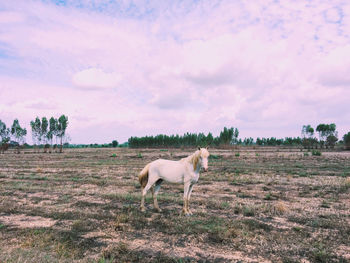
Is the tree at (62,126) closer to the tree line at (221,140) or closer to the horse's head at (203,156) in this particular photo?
the tree line at (221,140)

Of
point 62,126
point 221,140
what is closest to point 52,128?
point 62,126

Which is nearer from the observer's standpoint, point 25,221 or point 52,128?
point 25,221

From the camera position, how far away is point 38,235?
5.78m

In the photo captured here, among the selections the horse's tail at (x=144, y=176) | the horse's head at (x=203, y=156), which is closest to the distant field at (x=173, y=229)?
the horse's tail at (x=144, y=176)

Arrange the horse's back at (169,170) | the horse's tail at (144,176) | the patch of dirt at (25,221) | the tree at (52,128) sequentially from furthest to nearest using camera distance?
1. the tree at (52,128)
2. the horse's tail at (144,176)
3. the horse's back at (169,170)
4. the patch of dirt at (25,221)

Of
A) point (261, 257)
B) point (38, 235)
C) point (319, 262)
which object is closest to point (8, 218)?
point (38, 235)

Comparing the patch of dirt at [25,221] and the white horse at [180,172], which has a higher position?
the white horse at [180,172]

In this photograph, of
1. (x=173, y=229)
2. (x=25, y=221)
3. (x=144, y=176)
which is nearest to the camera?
(x=173, y=229)

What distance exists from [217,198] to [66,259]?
7.21 m

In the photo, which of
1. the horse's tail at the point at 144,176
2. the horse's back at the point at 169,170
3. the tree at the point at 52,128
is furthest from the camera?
the tree at the point at 52,128

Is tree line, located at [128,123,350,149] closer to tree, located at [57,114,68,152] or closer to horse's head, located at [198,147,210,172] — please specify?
tree, located at [57,114,68,152]

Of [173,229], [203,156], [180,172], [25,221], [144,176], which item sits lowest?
[25,221]

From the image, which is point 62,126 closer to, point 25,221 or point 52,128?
point 52,128

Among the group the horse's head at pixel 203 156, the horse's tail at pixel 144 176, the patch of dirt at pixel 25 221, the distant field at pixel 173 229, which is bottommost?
the patch of dirt at pixel 25 221
